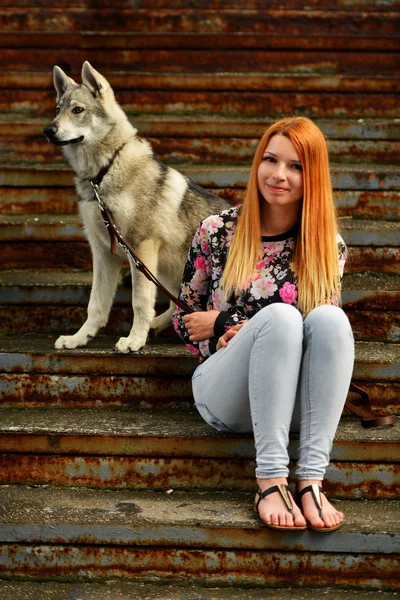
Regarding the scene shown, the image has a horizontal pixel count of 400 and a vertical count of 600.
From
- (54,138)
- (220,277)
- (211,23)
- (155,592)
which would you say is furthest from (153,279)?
(211,23)

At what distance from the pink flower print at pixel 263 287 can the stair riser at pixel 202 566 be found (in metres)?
0.87

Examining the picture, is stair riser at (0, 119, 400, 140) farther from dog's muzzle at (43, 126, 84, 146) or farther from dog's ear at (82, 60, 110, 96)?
dog's muzzle at (43, 126, 84, 146)

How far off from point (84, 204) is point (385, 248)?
1.48 metres

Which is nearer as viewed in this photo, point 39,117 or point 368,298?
point 368,298

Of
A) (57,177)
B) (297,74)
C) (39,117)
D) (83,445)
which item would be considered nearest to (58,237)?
(57,177)

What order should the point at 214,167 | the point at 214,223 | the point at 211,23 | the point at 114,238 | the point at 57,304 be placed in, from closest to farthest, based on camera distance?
the point at 214,223 < the point at 114,238 < the point at 57,304 < the point at 214,167 < the point at 211,23

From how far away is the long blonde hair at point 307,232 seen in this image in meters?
2.75

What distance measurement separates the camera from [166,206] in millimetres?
3670

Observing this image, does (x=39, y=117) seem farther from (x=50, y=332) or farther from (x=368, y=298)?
(x=368, y=298)

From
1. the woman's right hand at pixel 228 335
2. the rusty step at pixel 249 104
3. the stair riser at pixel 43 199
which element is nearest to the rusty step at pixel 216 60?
the rusty step at pixel 249 104

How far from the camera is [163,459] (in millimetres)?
2902

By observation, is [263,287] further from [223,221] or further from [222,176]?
[222,176]

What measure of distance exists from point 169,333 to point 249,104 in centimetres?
192

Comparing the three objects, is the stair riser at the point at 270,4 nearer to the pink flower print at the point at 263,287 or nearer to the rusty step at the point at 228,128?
the rusty step at the point at 228,128
